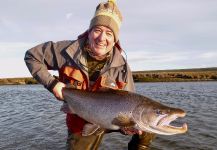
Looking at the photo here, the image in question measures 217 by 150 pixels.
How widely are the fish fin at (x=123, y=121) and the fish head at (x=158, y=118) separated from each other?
0.39 ft

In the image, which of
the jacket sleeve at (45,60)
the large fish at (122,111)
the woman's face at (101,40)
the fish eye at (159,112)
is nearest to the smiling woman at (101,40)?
the woman's face at (101,40)

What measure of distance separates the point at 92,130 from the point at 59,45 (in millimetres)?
1522

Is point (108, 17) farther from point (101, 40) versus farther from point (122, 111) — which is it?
point (122, 111)

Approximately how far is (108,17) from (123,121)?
1797mm

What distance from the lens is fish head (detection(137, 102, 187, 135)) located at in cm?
452

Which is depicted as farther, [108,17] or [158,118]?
[108,17]

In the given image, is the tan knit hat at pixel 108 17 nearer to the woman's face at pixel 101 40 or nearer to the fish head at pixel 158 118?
the woman's face at pixel 101 40

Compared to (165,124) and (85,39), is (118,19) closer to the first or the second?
(85,39)

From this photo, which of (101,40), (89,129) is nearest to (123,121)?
(89,129)

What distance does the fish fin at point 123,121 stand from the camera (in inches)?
187

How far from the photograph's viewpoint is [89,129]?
5.34 meters

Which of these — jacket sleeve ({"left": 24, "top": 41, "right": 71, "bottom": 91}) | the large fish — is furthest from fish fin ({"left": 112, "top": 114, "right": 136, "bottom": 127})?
jacket sleeve ({"left": 24, "top": 41, "right": 71, "bottom": 91})

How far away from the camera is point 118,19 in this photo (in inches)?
230

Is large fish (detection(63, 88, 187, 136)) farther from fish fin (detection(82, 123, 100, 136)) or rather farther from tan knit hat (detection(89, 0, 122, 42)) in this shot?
tan knit hat (detection(89, 0, 122, 42))
